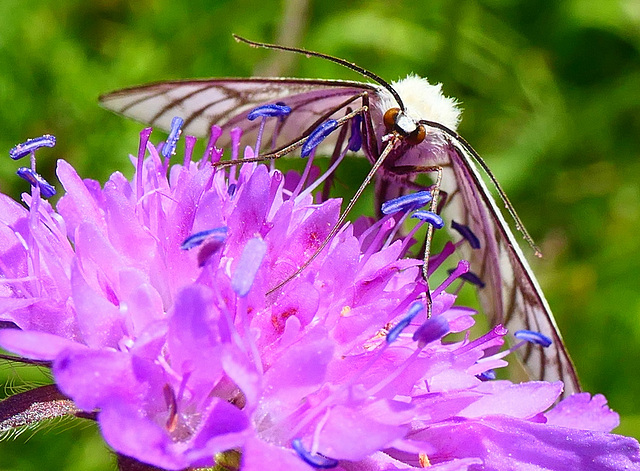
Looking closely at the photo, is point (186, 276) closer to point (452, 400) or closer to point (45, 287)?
point (45, 287)

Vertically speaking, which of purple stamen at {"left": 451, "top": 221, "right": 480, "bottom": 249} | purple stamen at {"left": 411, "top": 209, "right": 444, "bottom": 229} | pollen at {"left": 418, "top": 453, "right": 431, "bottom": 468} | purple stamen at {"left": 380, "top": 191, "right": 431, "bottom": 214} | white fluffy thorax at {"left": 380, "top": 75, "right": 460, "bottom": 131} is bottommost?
pollen at {"left": 418, "top": 453, "right": 431, "bottom": 468}

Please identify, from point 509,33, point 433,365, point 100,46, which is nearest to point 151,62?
point 100,46

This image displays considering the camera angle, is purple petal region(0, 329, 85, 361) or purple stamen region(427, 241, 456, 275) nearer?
purple petal region(0, 329, 85, 361)

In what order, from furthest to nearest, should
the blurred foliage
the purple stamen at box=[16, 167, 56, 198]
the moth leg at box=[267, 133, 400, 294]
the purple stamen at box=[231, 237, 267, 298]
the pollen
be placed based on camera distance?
the blurred foliage, the purple stamen at box=[16, 167, 56, 198], the moth leg at box=[267, 133, 400, 294], the pollen, the purple stamen at box=[231, 237, 267, 298]

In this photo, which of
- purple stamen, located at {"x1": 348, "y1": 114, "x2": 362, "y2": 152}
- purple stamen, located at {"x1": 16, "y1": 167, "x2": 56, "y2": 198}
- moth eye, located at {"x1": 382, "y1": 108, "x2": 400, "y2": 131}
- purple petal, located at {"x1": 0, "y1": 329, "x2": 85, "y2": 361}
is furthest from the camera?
purple stamen, located at {"x1": 348, "y1": 114, "x2": 362, "y2": 152}

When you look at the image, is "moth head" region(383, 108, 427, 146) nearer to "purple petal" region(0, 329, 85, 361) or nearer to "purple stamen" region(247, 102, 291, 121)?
"purple stamen" region(247, 102, 291, 121)

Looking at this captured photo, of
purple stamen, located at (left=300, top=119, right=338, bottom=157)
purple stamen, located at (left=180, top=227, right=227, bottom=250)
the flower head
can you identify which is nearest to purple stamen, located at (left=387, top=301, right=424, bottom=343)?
the flower head
